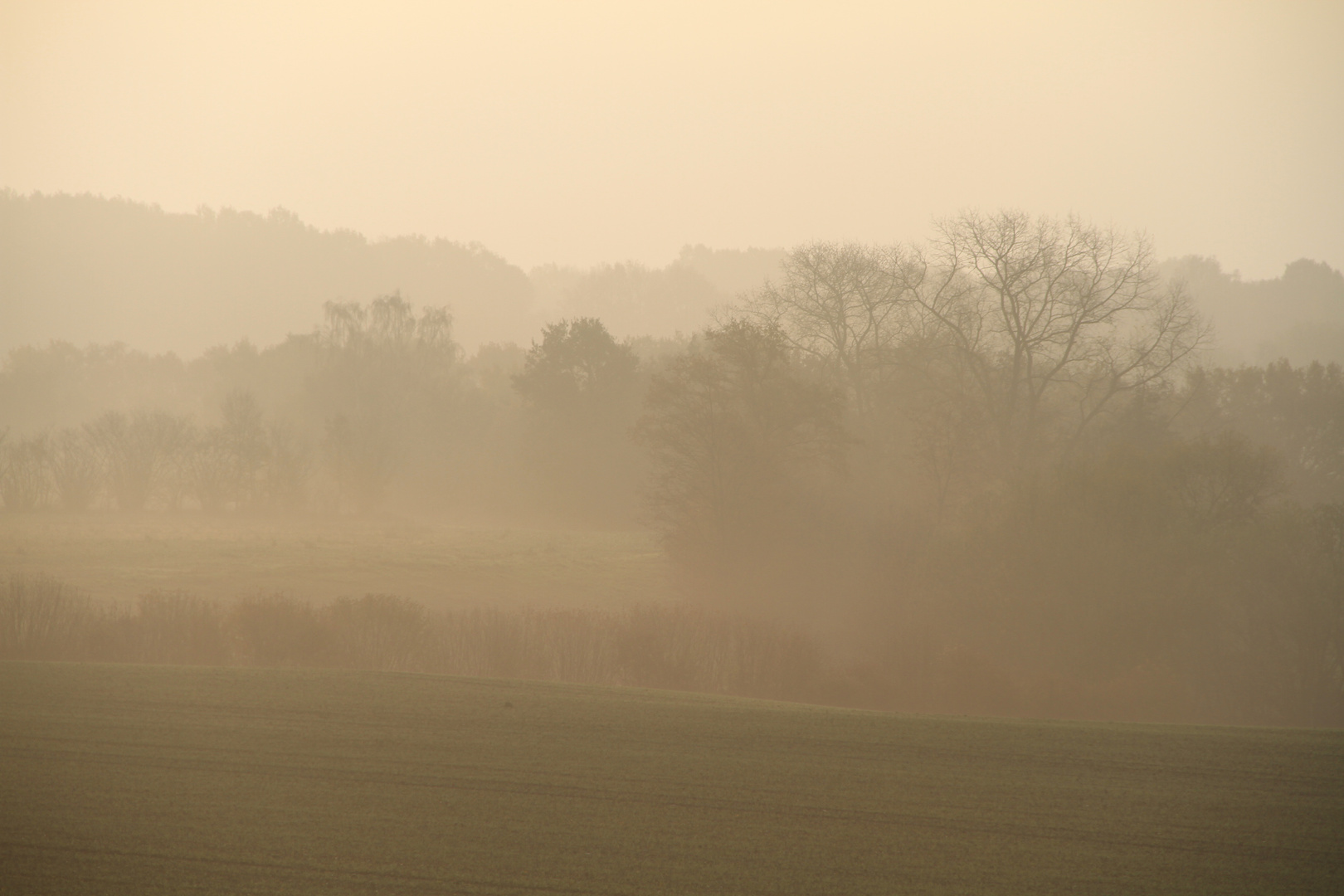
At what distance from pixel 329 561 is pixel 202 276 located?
84.7m

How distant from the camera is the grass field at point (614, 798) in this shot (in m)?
7.86

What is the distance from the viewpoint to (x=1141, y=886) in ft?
26.2

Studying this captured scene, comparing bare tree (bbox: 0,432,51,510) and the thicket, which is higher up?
bare tree (bbox: 0,432,51,510)

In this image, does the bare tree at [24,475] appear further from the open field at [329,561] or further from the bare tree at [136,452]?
the bare tree at [136,452]

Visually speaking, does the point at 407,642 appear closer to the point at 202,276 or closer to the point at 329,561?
the point at 329,561

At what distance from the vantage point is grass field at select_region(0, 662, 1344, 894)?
25.8 feet

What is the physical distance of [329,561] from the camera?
32375 mm

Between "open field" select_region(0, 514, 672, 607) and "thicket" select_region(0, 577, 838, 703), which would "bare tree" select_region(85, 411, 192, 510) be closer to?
"open field" select_region(0, 514, 672, 607)

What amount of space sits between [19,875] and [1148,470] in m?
25.8

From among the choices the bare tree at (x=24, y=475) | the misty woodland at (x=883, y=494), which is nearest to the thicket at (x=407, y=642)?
the misty woodland at (x=883, y=494)

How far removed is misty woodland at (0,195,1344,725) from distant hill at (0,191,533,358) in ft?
134

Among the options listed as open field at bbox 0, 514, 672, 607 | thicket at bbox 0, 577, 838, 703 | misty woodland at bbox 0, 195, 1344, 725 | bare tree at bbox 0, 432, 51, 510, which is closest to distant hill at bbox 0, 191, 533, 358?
misty woodland at bbox 0, 195, 1344, 725

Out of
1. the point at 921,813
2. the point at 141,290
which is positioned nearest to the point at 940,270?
the point at 921,813

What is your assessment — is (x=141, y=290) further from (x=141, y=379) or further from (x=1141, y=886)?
(x=1141, y=886)
